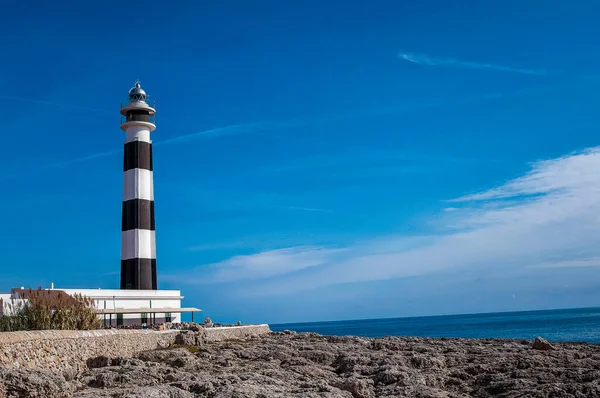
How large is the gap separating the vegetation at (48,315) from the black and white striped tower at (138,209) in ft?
47.2

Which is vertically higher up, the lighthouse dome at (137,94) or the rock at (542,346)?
the lighthouse dome at (137,94)

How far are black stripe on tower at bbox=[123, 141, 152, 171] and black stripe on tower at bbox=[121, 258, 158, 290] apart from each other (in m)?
5.65

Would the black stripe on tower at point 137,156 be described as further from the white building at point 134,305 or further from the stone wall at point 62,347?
the stone wall at point 62,347

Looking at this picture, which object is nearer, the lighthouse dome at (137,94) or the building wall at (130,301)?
the building wall at (130,301)

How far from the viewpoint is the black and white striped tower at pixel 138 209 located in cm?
3741

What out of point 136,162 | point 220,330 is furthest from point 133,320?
point 136,162

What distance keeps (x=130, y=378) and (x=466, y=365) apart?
33.5ft

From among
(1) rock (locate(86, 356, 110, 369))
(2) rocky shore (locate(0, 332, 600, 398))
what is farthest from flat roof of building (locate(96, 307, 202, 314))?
(1) rock (locate(86, 356, 110, 369))

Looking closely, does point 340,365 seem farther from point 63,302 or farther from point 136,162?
point 136,162

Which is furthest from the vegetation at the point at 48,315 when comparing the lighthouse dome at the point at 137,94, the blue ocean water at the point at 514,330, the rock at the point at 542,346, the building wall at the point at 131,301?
the blue ocean water at the point at 514,330

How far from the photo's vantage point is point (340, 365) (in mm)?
19234

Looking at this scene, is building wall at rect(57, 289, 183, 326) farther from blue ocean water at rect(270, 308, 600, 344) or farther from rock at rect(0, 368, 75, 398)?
blue ocean water at rect(270, 308, 600, 344)

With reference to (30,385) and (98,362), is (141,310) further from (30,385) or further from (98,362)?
(30,385)

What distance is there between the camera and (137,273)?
37.3 meters
